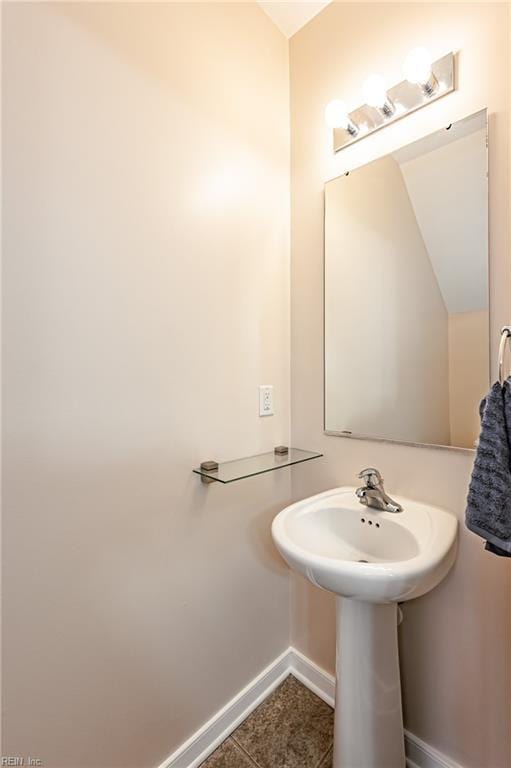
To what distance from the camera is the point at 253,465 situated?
1239mm

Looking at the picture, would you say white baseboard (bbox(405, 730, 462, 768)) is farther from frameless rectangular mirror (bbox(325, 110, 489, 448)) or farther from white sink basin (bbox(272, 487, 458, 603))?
frameless rectangular mirror (bbox(325, 110, 489, 448))

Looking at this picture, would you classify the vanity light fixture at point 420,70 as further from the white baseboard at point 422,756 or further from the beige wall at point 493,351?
the white baseboard at point 422,756

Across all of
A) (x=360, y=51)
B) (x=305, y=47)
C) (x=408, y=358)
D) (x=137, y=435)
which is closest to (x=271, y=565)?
(x=137, y=435)

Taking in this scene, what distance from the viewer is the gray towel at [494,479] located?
2.34ft

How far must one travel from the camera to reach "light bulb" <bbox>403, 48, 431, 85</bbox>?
97cm

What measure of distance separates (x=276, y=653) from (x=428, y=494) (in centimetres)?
101

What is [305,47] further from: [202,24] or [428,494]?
[428,494]

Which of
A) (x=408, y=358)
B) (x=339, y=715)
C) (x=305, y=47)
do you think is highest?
(x=305, y=47)

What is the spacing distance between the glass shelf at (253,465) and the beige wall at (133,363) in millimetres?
46

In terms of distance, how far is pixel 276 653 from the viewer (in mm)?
1442

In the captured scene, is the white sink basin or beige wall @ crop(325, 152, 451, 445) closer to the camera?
the white sink basin

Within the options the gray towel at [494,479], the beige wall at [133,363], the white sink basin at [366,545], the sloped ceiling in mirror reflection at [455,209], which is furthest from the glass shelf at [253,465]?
the sloped ceiling in mirror reflection at [455,209]

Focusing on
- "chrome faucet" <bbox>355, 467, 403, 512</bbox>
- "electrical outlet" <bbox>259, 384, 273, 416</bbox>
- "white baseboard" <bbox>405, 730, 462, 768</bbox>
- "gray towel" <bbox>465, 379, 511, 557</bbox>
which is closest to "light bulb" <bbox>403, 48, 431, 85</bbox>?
"gray towel" <bbox>465, 379, 511, 557</bbox>

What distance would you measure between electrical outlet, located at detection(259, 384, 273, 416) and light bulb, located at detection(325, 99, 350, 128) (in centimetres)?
99
